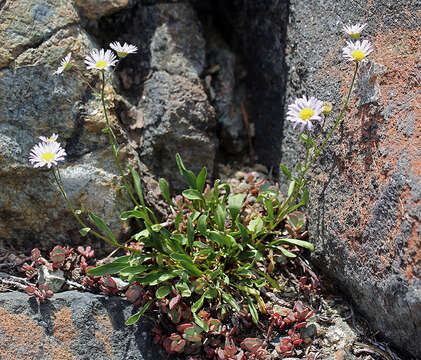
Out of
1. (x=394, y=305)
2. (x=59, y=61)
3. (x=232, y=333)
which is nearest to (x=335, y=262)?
(x=394, y=305)

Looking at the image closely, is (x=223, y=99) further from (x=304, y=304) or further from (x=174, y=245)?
(x=304, y=304)

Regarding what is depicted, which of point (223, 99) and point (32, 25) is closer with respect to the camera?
point (32, 25)

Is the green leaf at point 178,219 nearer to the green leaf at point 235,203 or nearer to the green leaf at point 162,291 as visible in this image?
the green leaf at point 235,203

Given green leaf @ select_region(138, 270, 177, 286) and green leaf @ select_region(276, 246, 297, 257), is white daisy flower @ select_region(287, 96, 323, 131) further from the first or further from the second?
green leaf @ select_region(138, 270, 177, 286)

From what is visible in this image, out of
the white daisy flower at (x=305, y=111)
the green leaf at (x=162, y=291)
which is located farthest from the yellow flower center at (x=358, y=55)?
the green leaf at (x=162, y=291)

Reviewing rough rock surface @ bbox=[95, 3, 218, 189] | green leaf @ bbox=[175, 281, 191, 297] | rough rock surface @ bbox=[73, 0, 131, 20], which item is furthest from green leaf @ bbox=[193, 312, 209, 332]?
rough rock surface @ bbox=[73, 0, 131, 20]

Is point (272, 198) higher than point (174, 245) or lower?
higher

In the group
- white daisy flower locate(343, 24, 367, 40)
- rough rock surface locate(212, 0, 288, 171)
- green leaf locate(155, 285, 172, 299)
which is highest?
rough rock surface locate(212, 0, 288, 171)
